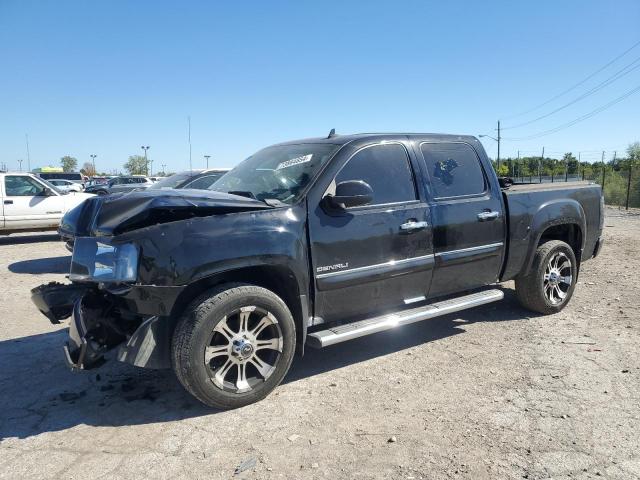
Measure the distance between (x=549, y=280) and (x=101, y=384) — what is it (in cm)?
462

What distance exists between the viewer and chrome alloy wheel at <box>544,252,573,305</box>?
567 cm

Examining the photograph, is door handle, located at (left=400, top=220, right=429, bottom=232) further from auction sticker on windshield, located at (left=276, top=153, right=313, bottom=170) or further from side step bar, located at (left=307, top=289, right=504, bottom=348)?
auction sticker on windshield, located at (left=276, top=153, right=313, bottom=170)

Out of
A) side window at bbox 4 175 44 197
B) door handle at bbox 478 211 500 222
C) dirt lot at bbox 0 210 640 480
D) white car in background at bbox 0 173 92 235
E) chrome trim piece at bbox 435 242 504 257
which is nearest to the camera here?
dirt lot at bbox 0 210 640 480

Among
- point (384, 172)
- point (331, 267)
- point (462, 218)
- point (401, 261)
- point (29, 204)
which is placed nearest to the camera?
point (331, 267)

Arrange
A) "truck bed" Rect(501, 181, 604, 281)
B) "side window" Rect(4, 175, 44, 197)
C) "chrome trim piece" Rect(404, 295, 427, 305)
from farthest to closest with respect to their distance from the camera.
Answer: "side window" Rect(4, 175, 44, 197), "truck bed" Rect(501, 181, 604, 281), "chrome trim piece" Rect(404, 295, 427, 305)

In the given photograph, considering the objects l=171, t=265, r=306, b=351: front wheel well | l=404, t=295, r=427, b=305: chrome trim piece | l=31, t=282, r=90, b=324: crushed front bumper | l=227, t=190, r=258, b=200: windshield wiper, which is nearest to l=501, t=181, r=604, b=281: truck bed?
l=404, t=295, r=427, b=305: chrome trim piece

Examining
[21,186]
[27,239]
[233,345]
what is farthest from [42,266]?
[233,345]

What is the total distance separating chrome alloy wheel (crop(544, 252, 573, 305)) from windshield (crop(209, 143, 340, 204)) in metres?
2.99

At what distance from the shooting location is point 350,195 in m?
3.85

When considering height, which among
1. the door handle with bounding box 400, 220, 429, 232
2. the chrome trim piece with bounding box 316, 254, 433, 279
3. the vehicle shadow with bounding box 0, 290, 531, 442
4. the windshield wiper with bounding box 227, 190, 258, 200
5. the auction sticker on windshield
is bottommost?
the vehicle shadow with bounding box 0, 290, 531, 442

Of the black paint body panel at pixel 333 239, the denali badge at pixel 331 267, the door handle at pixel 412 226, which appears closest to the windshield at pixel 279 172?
the black paint body panel at pixel 333 239

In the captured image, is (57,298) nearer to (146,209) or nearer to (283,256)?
(146,209)

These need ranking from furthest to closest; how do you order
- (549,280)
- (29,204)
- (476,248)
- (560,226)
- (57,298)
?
(29,204) < (560,226) < (549,280) < (476,248) < (57,298)

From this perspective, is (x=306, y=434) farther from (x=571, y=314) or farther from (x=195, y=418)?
(x=571, y=314)
